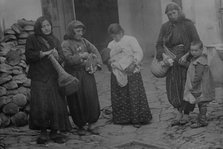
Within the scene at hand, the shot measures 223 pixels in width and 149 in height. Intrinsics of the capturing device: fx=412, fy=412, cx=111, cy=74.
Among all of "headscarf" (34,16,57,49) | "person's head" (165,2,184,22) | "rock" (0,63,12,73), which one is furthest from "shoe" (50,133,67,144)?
"person's head" (165,2,184,22)

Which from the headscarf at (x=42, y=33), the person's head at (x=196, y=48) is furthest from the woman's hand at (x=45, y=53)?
the person's head at (x=196, y=48)

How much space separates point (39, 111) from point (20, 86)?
2.17 metres

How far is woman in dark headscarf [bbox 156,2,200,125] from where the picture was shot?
20.6 feet

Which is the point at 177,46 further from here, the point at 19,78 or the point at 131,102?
the point at 19,78

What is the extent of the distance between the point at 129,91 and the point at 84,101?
765mm

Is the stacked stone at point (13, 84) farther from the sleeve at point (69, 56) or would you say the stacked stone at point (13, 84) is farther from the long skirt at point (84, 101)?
the sleeve at point (69, 56)

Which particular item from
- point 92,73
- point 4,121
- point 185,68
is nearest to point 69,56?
point 92,73

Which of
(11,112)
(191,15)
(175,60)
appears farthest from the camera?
(191,15)

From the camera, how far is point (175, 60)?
638 cm

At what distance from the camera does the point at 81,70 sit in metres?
6.54

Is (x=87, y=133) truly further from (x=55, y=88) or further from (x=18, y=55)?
(x=18, y=55)

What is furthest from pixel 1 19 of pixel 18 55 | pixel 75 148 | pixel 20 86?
pixel 75 148

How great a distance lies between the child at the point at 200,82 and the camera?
605 cm

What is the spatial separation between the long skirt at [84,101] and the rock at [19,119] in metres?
1.37
